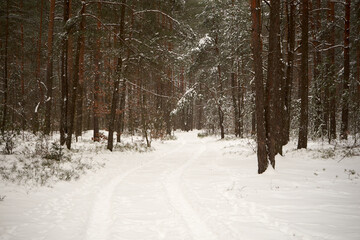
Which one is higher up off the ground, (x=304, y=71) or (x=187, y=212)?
(x=304, y=71)

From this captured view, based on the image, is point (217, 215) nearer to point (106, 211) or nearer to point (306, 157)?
point (106, 211)

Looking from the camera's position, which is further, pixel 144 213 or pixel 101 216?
pixel 144 213

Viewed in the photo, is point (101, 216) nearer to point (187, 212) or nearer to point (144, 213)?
point (144, 213)

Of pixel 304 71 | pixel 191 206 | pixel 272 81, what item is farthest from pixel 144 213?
pixel 304 71

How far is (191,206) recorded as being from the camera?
16.7 ft

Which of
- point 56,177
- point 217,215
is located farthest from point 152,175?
point 217,215

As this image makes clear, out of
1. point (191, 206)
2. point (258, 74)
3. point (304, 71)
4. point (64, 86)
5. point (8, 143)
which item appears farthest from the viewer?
point (64, 86)

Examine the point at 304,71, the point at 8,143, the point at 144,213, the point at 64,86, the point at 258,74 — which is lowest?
the point at 144,213

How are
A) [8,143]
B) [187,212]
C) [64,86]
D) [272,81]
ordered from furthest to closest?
[64,86] → [8,143] → [272,81] → [187,212]

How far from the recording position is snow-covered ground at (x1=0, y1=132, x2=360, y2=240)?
12.5ft

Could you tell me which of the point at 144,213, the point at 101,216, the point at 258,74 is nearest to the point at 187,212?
the point at 144,213

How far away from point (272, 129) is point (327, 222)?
182 inches

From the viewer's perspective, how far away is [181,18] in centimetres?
1316

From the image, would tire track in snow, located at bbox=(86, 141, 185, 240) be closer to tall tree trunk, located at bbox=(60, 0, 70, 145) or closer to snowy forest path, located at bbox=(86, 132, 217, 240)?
snowy forest path, located at bbox=(86, 132, 217, 240)
